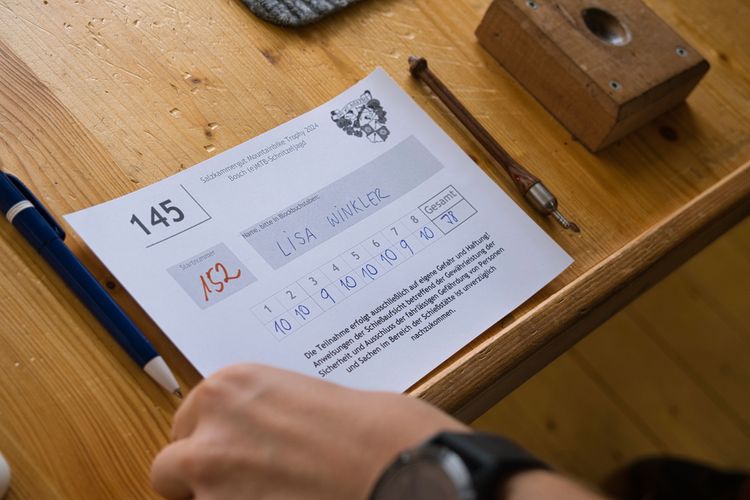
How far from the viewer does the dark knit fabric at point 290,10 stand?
2.41ft

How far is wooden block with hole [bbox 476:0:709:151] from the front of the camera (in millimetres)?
738

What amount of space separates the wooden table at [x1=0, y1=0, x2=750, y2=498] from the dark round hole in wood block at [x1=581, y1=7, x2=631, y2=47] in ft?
0.32

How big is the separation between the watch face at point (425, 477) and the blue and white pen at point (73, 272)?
0.18 metres

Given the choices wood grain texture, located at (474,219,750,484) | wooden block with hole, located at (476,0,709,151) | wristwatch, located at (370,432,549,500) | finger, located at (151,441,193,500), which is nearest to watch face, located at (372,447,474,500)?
wristwatch, located at (370,432,549,500)

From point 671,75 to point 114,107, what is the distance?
509 mm

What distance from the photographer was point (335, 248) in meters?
0.62

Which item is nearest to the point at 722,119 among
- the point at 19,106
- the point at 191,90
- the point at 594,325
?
the point at 594,325

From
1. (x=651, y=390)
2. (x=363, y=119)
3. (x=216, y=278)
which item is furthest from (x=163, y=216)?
(x=651, y=390)

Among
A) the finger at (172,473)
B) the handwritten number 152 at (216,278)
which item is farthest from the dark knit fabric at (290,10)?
the finger at (172,473)

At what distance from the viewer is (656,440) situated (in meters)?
1.38

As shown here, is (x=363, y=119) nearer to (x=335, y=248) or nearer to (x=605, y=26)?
(x=335, y=248)

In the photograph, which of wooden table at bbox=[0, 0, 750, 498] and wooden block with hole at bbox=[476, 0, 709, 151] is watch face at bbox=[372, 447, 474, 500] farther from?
wooden block with hole at bbox=[476, 0, 709, 151]

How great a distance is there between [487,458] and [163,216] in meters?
0.31

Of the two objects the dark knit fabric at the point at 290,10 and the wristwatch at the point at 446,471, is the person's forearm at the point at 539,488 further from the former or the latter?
the dark knit fabric at the point at 290,10
